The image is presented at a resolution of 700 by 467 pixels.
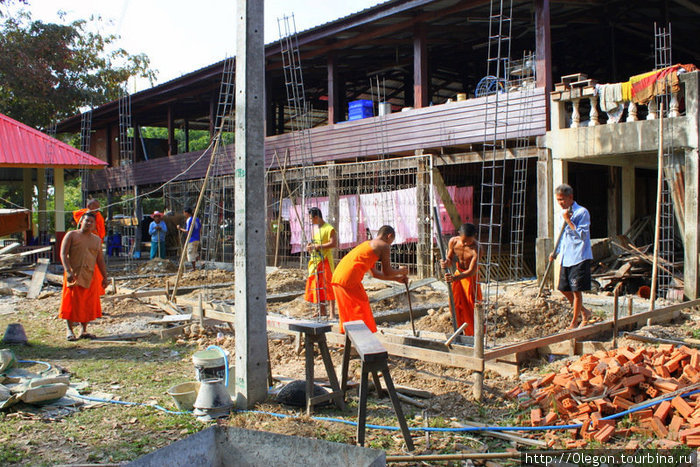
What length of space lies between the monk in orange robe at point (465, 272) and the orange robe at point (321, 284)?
1.99m

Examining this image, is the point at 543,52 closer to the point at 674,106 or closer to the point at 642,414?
the point at 674,106

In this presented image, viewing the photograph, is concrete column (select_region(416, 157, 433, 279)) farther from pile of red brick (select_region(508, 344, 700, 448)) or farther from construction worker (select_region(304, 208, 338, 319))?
pile of red brick (select_region(508, 344, 700, 448))

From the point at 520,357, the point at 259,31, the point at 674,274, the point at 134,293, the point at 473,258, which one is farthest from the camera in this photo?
the point at 134,293

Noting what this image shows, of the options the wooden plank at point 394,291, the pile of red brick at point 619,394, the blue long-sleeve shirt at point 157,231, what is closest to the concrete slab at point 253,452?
the pile of red brick at point 619,394

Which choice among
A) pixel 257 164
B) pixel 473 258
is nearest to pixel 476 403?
pixel 473 258

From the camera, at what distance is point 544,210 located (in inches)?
420

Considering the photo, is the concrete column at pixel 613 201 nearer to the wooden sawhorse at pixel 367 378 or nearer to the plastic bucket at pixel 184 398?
the wooden sawhorse at pixel 367 378

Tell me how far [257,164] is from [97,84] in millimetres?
25402

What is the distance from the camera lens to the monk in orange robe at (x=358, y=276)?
20.5 ft

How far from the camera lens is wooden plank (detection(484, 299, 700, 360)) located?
5.39 metres

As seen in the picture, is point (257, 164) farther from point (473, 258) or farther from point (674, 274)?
point (674, 274)

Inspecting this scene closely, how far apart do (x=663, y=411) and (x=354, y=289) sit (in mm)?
3102

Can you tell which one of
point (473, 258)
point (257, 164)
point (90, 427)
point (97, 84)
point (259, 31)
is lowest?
point (90, 427)

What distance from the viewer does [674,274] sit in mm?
9820
